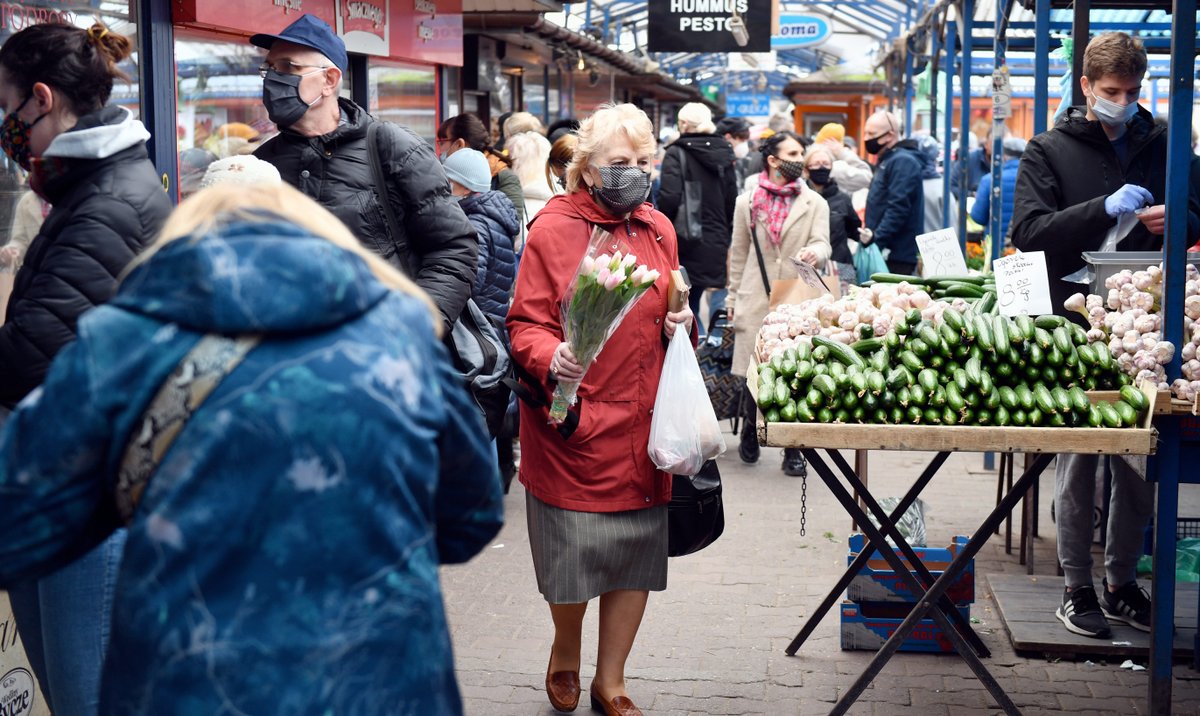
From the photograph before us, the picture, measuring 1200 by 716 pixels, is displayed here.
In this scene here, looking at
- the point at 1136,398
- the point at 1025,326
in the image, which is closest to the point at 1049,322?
the point at 1025,326

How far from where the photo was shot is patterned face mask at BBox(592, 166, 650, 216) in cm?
416

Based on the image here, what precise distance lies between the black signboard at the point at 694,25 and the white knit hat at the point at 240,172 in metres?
11.8

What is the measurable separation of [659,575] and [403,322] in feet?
8.09

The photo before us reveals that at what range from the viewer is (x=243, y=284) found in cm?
185

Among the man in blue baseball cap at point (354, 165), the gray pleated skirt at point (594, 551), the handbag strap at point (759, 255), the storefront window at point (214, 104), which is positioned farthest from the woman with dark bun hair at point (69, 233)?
the handbag strap at point (759, 255)

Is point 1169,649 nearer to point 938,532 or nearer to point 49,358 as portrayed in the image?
point 938,532

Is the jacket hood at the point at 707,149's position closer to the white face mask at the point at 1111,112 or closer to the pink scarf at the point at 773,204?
the pink scarf at the point at 773,204

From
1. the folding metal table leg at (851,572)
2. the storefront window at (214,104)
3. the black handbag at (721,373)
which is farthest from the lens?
the black handbag at (721,373)

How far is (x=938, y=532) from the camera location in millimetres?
6918

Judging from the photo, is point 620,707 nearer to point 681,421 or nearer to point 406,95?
point 681,421

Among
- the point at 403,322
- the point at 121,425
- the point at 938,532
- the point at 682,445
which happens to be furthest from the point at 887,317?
the point at 121,425

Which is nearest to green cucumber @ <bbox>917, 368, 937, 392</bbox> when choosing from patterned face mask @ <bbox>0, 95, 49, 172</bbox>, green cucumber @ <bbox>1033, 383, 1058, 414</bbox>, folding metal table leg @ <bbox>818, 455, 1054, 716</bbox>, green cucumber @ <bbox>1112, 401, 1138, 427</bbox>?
green cucumber @ <bbox>1033, 383, 1058, 414</bbox>

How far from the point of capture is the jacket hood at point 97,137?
3.15m

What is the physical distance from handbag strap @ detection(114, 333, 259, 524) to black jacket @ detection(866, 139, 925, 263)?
8.94 metres
